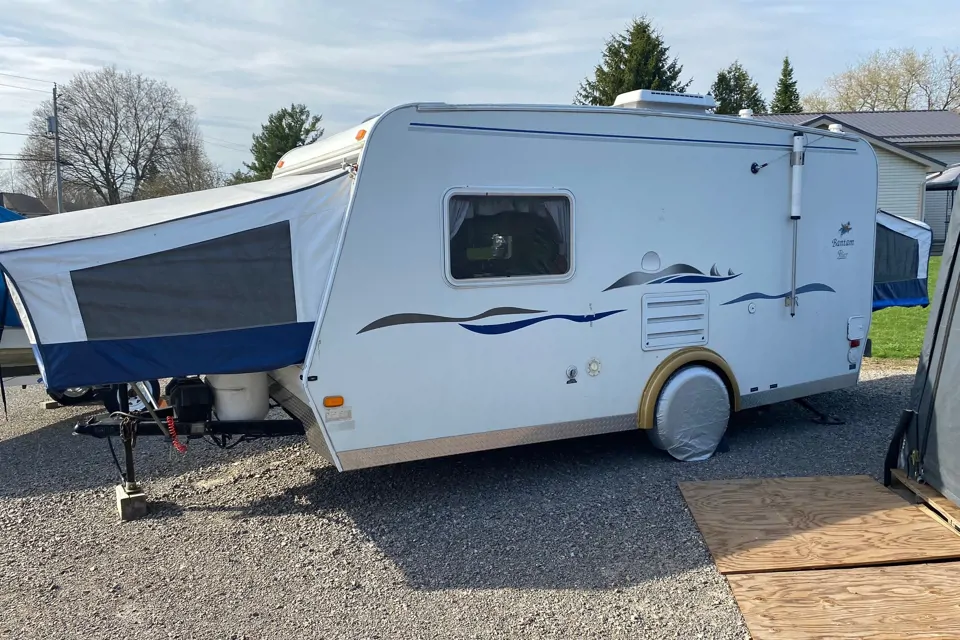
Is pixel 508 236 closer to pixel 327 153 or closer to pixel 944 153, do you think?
pixel 327 153

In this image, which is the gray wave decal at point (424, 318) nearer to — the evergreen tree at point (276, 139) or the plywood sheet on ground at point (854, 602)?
the plywood sheet on ground at point (854, 602)

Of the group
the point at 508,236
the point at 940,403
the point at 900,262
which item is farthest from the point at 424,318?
the point at 900,262

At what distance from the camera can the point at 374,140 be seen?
4383 mm

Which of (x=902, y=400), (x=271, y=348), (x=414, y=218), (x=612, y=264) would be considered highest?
(x=414, y=218)

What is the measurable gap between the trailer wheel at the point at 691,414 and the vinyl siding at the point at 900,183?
1997 cm

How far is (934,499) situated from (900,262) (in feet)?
11.8

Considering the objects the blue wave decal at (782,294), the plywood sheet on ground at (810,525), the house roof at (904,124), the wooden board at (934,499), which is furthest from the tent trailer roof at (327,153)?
the house roof at (904,124)

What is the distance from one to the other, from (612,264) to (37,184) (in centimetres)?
4650

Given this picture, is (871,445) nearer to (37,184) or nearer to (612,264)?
(612,264)

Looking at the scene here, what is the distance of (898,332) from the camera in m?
11.8

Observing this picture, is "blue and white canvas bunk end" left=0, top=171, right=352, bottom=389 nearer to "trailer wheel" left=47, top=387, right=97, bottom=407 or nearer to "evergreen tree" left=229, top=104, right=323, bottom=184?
"trailer wheel" left=47, top=387, right=97, bottom=407

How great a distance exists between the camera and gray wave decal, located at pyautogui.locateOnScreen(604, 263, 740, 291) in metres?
5.26

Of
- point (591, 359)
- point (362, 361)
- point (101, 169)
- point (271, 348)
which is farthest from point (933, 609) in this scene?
point (101, 169)

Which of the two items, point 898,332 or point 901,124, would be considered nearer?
point 898,332
